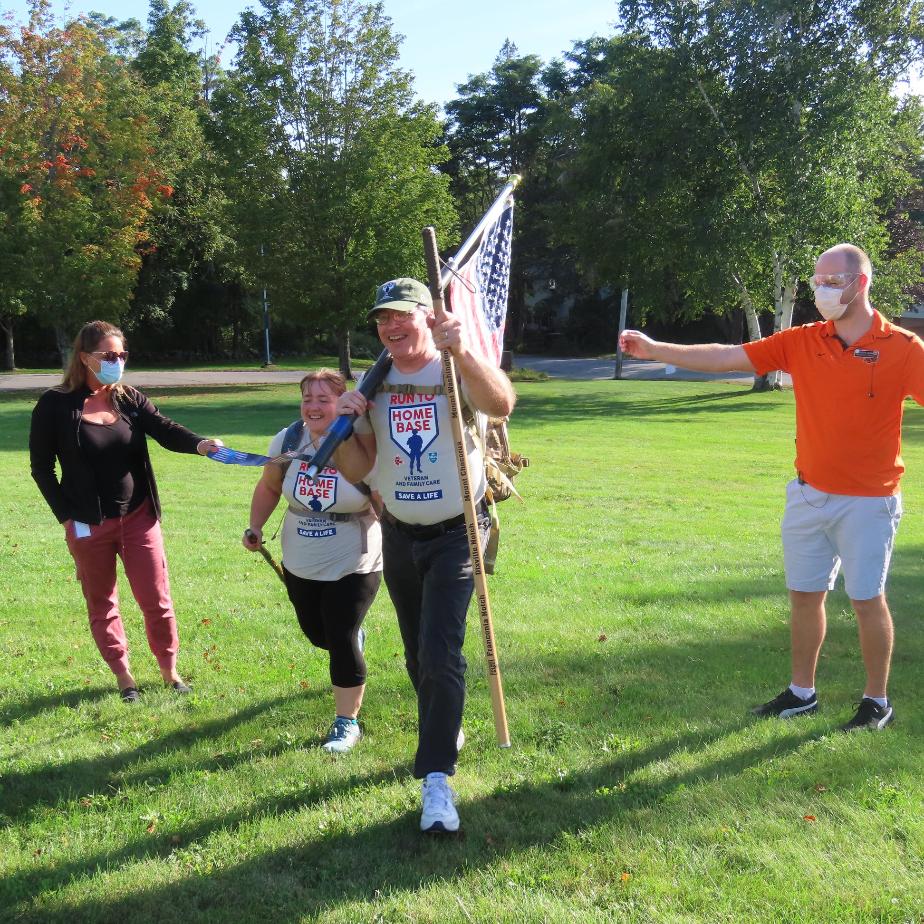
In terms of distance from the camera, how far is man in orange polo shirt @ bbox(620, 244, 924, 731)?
5.02 m

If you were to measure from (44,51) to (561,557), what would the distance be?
31559 millimetres

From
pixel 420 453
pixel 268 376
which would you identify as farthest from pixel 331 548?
pixel 268 376

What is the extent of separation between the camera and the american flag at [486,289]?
472cm

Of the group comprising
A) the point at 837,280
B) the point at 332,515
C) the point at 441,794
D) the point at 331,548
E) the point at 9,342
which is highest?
the point at 837,280

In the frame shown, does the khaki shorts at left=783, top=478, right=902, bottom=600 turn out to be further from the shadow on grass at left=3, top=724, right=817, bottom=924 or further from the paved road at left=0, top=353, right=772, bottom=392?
the paved road at left=0, top=353, right=772, bottom=392

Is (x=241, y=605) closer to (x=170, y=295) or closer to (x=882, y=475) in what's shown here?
(x=882, y=475)

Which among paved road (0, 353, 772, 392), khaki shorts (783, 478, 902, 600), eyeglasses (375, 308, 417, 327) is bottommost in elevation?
paved road (0, 353, 772, 392)

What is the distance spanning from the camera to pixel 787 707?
5.41 m

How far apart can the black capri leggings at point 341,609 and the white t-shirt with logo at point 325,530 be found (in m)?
0.06

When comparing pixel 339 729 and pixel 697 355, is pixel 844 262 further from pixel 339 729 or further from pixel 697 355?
pixel 339 729

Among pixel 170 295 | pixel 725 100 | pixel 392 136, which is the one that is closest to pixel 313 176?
pixel 392 136

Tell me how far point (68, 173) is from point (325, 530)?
1265 inches

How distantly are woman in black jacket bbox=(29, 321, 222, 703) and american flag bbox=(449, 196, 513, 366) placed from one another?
6.27 feet

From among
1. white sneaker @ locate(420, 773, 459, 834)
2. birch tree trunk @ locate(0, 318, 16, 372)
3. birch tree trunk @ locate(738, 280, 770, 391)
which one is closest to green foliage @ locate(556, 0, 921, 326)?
birch tree trunk @ locate(738, 280, 770, 391)
